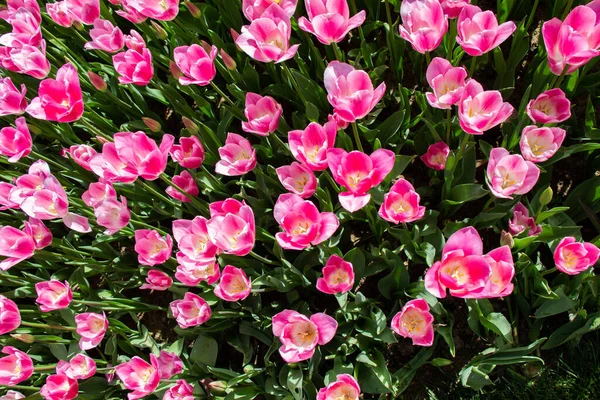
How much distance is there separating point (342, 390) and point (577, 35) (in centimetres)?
115

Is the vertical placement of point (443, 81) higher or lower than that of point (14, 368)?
higher

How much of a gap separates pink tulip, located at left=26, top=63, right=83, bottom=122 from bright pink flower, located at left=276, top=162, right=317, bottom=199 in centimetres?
67

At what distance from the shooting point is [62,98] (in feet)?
5.37

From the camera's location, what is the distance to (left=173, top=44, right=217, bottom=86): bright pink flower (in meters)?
1.66

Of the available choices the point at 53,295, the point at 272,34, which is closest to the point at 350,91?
the point at 272,34

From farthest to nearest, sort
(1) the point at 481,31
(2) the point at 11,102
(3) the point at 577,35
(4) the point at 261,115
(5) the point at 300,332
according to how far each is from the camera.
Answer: (2) the point at 11,102 → (4) the point at 261,115 → (5) the point at 300,332 → (1) the point at 481,31 → (3) the point at 577,35

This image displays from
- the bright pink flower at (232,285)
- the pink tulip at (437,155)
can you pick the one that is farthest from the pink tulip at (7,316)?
the pink tulip at (437,155)

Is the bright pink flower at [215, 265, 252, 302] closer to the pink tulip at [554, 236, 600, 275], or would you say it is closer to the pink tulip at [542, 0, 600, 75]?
the pink tulip at [554, 236, 600, 275]

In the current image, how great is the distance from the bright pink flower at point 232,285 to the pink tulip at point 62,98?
67 centimetres

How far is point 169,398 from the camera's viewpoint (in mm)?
1678

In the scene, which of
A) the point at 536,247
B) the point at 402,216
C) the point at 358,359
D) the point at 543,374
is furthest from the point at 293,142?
the point at 543,374

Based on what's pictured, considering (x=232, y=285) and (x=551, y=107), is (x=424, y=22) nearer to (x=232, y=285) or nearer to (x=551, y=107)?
(x=551, y=107)

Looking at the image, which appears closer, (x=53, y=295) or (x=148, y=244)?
(x=148, y=244)

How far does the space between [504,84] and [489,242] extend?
0.58 m
